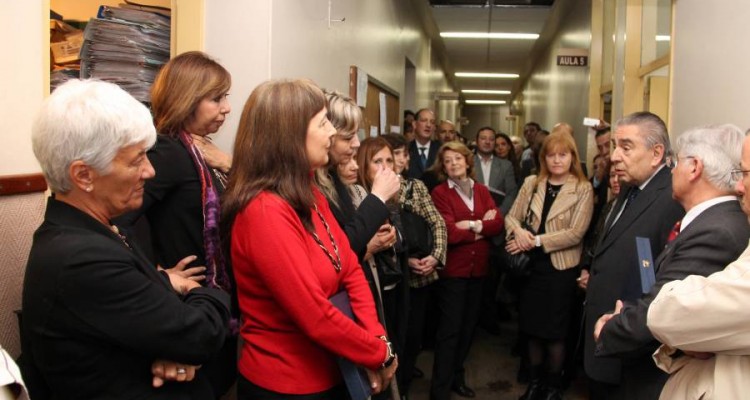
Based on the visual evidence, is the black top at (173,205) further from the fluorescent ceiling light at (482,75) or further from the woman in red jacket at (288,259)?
the fluorescent ceiling light at (482,75)

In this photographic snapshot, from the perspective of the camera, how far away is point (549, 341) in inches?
135

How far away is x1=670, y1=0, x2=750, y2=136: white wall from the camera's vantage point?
2.21 m

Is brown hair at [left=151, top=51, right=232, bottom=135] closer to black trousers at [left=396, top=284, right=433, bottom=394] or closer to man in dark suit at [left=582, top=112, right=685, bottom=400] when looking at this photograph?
man in dark suit at [left=582, top=112, right=685, bottom=400]

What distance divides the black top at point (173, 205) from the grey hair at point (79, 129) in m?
0.58

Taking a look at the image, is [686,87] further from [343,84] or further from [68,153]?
[68,153]

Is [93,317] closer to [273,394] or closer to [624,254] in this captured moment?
[273,394]

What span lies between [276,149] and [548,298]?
7.57 feet

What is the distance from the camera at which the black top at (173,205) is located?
1681 mm

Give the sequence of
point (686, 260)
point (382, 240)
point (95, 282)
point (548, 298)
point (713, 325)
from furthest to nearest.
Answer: point (548, 298), point (382, 240), point (686, 260), point (713, 325), point (95, 282)

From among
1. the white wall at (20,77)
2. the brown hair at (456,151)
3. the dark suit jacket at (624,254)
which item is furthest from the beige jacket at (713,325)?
the brown hair at (456,151)


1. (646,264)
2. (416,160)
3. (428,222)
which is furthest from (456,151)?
(416,160)

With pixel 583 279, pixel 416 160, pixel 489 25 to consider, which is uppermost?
pixel 489 25

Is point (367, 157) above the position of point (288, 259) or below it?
above

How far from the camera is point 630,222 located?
2.34 metres
